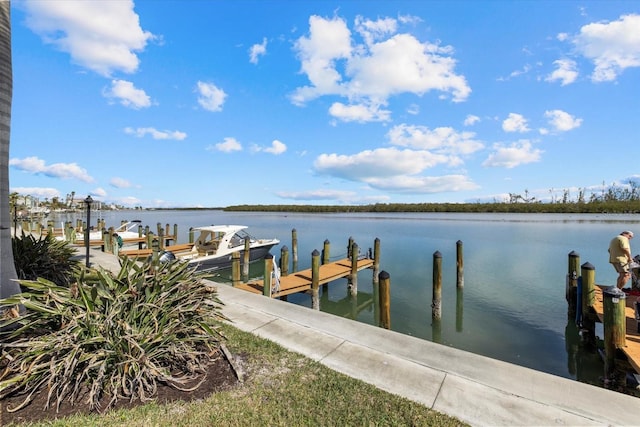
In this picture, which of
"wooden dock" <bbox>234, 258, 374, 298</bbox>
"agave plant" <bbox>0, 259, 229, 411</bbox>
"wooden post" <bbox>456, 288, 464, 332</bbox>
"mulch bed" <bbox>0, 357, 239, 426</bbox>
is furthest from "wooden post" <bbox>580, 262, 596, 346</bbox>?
"agave plant" <bbox>0, 259, 229, 411</bbox>

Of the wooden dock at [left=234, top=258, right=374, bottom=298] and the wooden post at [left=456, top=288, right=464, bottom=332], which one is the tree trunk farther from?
the wooden post at [left=456, top=288, right=464, bottom=332]

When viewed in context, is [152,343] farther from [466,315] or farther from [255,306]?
[466,315]

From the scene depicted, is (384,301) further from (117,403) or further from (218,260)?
(218,260)

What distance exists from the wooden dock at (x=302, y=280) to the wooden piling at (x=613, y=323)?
8.11 m

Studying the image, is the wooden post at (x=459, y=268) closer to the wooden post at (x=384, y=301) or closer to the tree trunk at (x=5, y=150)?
the wooden post at (x=384, y=301)

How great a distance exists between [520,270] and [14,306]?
68.6 feet

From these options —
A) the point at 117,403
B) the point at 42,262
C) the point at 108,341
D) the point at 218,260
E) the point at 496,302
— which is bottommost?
the point at 496,302

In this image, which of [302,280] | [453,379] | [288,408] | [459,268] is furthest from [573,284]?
[288,408]

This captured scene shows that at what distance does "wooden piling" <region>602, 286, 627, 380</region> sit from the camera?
5629 mm

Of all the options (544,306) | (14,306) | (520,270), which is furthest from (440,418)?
(520,270)

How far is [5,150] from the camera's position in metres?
4.28

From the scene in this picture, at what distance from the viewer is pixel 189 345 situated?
13.6 ft

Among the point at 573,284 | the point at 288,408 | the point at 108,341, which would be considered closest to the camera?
the point at 288,408

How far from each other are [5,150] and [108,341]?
3305 millimetres
